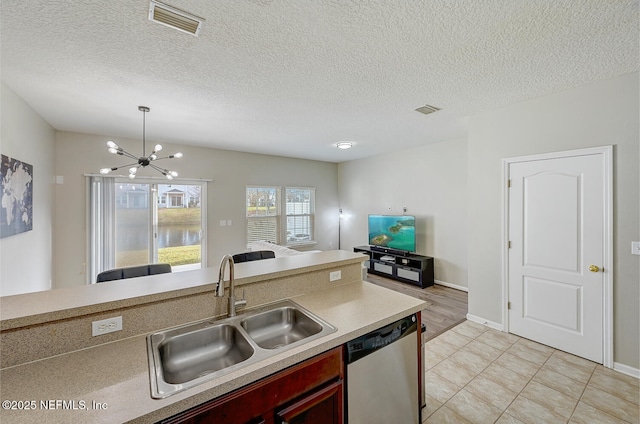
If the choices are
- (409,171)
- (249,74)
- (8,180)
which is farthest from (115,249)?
(409,171)

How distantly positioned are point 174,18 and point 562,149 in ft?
11.8

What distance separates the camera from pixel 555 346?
2.69 meters

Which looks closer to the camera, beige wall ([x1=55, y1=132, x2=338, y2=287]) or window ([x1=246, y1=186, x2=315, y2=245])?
beige wall ([x1=55, y1=132, x2=338, y2=287])

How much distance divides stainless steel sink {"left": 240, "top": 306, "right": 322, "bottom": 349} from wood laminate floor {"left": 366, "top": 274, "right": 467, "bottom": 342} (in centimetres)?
197

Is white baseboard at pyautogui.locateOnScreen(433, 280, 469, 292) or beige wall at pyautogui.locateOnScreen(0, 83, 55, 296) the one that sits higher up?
beige wall at pyautogui.locateOnScreen(0, 83, 55, 296)

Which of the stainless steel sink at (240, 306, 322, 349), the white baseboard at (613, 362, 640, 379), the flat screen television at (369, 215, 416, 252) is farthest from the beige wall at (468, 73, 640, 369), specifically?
the stainless steel sink at (240, 306, 322, 349)

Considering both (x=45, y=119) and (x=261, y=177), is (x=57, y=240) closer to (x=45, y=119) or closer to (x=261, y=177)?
(x=45, y=119)

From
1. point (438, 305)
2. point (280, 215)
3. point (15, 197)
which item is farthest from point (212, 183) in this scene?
point (438, 305)

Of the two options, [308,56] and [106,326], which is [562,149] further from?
[106,326]

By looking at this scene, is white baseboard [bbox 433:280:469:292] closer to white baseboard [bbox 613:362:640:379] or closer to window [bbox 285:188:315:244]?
white baseboard [bbox 613:362:640:379]

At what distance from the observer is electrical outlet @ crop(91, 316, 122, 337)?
1177 mm

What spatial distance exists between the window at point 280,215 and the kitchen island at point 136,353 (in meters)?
4.16

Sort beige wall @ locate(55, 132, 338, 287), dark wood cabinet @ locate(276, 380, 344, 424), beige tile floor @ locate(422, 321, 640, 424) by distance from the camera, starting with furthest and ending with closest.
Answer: beige wall @ locate(55, 132, 338, 287) → beige tile floor @ locate(422, 321, 640, 424) → dark wood cabinet @ locate(276, 380, 344, 424)

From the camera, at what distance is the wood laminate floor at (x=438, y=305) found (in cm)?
321
